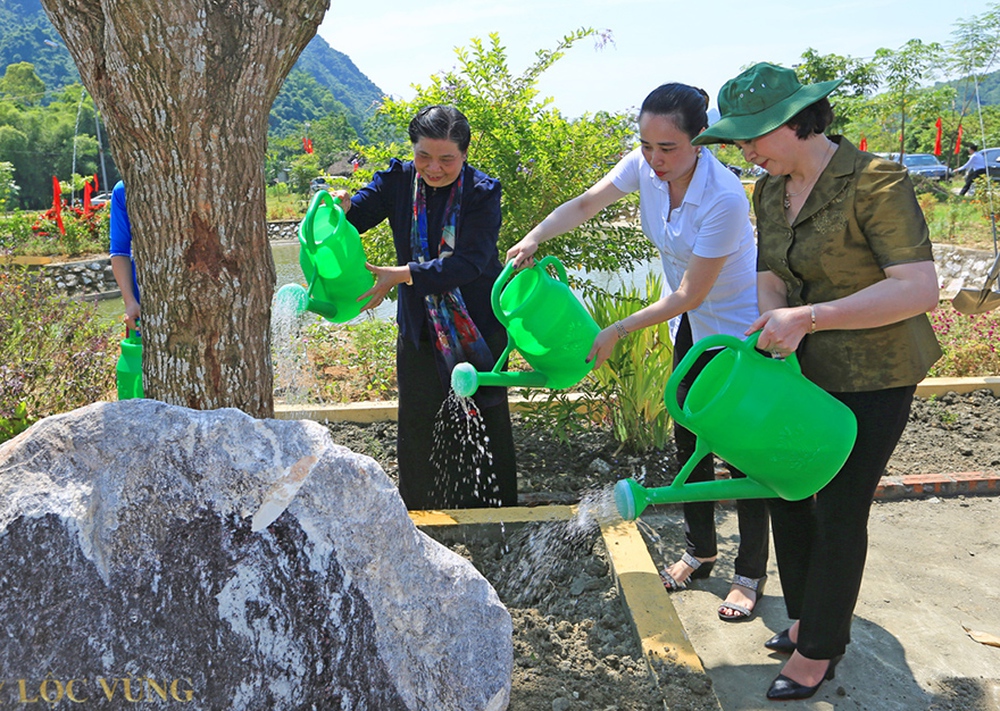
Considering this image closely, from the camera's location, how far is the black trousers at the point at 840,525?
1958mm

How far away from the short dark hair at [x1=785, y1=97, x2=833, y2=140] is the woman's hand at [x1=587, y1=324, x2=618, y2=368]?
0.68 metres

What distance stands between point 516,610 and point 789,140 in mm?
1478

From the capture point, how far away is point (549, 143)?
14.3ft

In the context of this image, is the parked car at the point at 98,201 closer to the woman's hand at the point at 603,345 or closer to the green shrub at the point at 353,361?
the green shrub at the point at 353,361

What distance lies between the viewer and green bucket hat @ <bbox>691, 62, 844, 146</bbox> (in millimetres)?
1801

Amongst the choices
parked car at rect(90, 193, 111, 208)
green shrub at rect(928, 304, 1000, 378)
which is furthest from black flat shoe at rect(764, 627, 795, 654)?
parked car at rect(90, 193, 111, 208)

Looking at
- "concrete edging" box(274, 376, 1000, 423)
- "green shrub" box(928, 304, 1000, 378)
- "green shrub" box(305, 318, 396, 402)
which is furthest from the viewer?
"green shrub" box(928, 304, 1000, 378)

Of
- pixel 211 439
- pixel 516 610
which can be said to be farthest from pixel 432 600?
pixel 516 610

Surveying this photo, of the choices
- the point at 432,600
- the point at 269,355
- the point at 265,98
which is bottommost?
the point at 432,600

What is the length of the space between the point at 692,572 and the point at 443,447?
98 cm

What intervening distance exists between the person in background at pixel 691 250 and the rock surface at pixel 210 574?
36.7 inches

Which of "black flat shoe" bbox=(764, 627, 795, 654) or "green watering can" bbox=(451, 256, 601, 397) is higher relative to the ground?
"green watering can" bbox=(451, 256, 601, 397)

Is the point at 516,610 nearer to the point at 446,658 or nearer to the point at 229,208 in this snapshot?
the point at 446,658

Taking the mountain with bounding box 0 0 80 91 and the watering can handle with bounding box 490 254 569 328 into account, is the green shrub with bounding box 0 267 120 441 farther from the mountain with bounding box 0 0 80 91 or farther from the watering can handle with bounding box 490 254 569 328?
the mountain with bounding box 0 0 80 91
